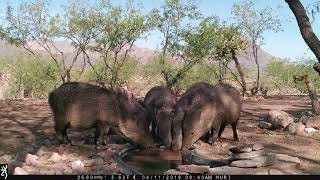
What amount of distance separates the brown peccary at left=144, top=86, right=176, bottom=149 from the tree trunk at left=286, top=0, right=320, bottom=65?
10.7ft

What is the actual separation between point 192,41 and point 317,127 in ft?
51.5

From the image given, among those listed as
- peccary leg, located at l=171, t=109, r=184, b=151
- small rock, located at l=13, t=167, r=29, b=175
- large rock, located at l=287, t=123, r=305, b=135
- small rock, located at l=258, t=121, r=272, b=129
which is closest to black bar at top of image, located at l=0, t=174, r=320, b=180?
small rock, located at l=13, t=167, r=29, b=175

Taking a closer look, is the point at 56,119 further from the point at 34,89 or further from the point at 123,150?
the point at 34,89

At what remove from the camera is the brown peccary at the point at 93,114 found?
9125 mm

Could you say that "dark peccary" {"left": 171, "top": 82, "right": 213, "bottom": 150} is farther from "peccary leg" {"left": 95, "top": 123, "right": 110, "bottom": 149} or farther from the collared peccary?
"peccary leg" {"left": 95, "top": 123, "right": 110, "bottom": 149}

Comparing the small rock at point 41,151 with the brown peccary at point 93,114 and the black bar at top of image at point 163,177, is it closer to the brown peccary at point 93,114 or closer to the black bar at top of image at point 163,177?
the brown peccary at point 93,114

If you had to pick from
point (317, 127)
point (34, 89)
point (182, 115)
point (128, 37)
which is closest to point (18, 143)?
point (182, 115)

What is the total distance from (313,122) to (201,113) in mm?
3481

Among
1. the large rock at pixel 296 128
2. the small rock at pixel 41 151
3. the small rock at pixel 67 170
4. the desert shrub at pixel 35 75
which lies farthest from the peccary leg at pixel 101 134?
the desert shrub at pixel 35 75

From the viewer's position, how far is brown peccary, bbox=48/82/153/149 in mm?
9125

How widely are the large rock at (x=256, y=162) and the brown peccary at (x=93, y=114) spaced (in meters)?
2.81

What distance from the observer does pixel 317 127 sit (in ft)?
36.0

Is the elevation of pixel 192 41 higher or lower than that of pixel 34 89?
higher

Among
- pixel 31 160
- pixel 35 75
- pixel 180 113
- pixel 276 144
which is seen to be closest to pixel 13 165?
pixel 31 160
